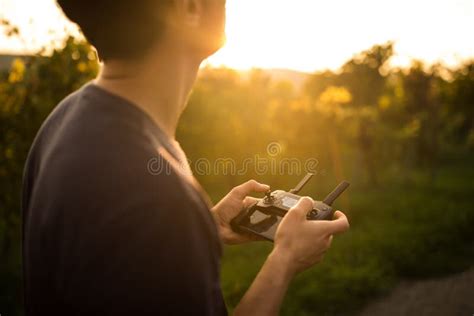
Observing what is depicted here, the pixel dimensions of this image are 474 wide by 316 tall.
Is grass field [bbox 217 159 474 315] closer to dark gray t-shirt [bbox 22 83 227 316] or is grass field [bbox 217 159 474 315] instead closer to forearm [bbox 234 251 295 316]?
forearm [bbox 234 251 295 316]

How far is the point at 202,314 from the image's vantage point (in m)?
0.92

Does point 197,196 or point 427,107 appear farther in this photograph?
point 427,107

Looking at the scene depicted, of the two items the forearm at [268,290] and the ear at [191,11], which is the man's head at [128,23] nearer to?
the ear at [191,11]

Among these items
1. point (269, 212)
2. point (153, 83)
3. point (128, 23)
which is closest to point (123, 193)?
point (153, 83)

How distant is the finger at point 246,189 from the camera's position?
1.91 m

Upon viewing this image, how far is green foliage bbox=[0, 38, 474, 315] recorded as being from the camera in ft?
18.5

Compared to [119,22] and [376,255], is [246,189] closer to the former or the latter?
[119,22]

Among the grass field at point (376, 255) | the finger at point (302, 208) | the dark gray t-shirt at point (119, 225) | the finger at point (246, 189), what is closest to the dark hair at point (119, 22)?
the dark gray t-shirt at point (119, 225)

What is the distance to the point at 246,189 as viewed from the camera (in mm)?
1933

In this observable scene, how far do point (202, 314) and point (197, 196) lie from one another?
10.3 inches

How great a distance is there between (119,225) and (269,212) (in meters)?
1.04

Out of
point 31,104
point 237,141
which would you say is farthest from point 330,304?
point 237,141

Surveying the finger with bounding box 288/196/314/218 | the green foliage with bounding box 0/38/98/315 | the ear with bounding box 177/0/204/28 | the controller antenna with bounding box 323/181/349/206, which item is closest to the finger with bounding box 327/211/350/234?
the finger with bounding box 288/196/314/218

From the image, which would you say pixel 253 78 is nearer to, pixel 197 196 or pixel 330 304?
pixel 330 304
